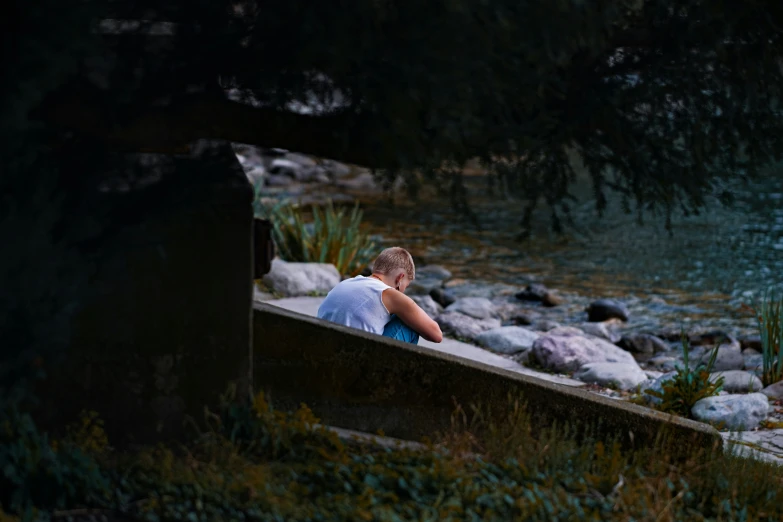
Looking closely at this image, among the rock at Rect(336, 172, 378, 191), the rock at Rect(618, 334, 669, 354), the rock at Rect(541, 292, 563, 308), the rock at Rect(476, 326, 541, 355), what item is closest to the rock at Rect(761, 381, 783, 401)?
the rock at Rect(476, 326, 541, 355)

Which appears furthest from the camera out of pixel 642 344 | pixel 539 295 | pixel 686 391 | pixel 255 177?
pixel 255 177

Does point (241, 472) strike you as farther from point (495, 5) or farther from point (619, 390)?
point (619, 390)

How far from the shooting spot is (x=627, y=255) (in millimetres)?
14555

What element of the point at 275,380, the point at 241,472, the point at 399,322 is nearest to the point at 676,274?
the point at 399,322

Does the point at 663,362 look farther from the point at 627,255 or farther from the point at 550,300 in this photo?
the point at 627,255

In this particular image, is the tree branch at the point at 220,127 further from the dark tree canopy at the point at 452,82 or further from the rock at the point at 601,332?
the rock at the point at 601,332

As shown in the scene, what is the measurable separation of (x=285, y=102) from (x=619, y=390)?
4.96m

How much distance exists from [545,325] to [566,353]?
2.65 meters

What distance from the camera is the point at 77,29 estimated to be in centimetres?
279

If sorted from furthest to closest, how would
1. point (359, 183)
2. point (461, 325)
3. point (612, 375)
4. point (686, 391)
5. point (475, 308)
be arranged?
1. point (359, 183)
2. point (475, 308)
3. point (461, 325)
4. point (612, 375)
5. point (686, 391)

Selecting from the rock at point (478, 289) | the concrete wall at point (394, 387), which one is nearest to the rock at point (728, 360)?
the rock at point (478, 289)

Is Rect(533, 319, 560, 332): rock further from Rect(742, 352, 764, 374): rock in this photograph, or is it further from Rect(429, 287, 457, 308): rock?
Rect(742, 352, 764, 374): rock

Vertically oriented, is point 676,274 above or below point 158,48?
below

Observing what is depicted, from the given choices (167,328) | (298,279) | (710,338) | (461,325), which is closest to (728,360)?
(710,338)
